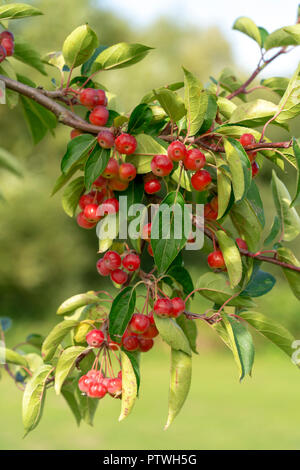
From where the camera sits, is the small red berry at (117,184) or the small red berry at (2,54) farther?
the small red berry at (2,54)

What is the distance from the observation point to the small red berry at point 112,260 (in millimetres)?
869

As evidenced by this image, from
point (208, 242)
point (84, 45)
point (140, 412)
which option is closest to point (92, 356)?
point (208, 242)

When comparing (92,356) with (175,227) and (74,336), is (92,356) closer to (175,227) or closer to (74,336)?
(74,336)

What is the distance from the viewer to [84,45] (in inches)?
36.1

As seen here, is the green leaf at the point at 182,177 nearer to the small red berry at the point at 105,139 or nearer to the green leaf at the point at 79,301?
the small red berry at the point at 105,139

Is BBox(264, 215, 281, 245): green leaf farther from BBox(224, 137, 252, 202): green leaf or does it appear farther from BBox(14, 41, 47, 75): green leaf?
BBox(14, 41, 47, 75): green leaf

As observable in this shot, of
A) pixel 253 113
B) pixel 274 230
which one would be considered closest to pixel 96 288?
pixel 274 230

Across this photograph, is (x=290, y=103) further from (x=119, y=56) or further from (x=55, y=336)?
(x=55, y=336)

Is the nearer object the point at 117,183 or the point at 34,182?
the point at 117,183

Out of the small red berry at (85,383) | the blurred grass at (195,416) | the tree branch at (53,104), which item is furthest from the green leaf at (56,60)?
the blurred grass at (195,416)

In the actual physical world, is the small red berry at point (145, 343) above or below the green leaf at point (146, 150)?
below

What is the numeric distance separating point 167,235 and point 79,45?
39cm

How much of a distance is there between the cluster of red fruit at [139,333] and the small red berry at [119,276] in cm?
7

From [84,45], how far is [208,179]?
0.33 metres
